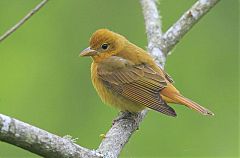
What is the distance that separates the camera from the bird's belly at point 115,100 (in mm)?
4773

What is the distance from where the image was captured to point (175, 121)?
658 centimetres

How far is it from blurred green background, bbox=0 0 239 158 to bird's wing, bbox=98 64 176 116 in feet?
4.47

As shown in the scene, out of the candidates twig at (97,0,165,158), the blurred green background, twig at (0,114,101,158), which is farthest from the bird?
twig at (0,114,101,158)

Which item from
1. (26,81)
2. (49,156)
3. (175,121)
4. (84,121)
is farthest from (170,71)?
(49,156)

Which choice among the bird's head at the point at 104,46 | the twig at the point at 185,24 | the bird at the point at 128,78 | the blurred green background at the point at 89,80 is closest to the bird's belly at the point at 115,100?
the bird at the point at 128,78

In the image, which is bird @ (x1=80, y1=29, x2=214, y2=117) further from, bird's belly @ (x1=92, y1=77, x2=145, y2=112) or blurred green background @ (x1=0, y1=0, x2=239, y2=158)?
blurred green background @ (x1=0, y1=0, x2=239, y2=158)

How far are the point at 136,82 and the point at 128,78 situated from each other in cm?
8

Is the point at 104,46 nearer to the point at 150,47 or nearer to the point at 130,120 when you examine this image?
the point at 150,47

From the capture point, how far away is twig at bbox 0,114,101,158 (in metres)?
2.71

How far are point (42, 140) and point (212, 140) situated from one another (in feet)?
13.2

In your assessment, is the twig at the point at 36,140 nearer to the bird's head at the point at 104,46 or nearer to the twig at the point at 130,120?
the twig at the point at 130,120

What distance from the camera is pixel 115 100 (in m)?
4.91

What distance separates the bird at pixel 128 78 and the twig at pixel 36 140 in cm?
161

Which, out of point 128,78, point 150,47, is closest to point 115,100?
point 128,78
